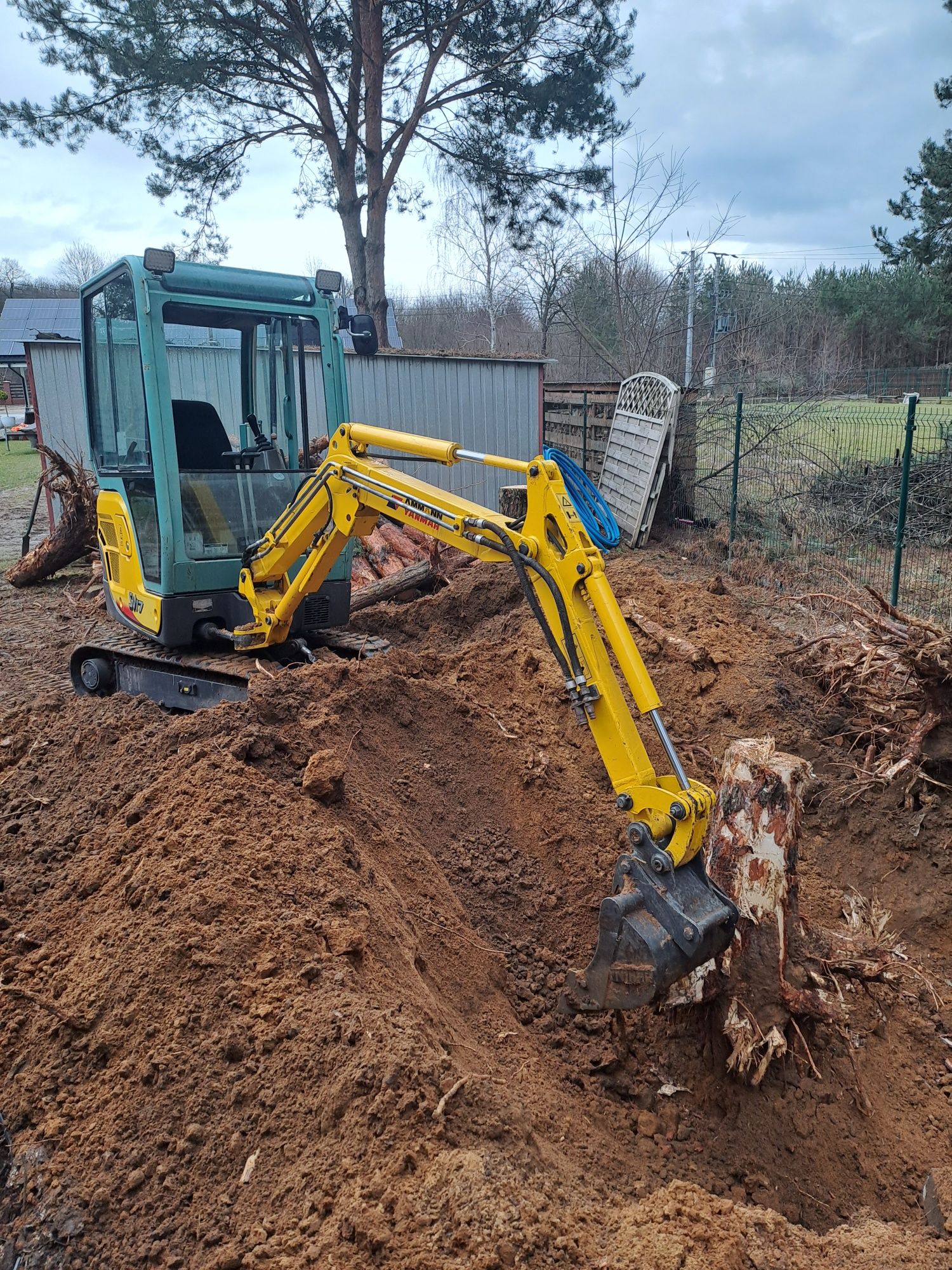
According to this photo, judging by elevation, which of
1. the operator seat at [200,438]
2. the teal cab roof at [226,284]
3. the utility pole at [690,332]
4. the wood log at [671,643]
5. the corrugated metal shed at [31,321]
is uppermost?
the corrugated metal shed at [31,321]

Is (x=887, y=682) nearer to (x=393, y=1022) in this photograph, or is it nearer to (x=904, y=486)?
(x=904, y=486)

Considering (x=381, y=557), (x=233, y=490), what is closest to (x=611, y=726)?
(x=233, y=490)

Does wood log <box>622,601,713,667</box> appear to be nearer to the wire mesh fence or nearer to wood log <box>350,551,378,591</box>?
the wire mesh fence

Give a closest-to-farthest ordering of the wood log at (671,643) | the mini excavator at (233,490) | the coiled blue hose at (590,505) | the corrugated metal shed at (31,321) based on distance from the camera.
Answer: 1. the coiled blue hose at (590,505)
2. the mini excavator at (233,490)
3. the wood log at (671,643)
4. the corrugated metal shed at (31,321)

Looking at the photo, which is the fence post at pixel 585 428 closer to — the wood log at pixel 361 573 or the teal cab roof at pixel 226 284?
the wood log at pixel 361 573

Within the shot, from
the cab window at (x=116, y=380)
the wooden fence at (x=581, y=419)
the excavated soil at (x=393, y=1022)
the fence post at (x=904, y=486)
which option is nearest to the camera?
the excavated soil at (x=393, y=1022)

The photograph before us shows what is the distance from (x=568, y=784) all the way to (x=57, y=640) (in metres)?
6.08

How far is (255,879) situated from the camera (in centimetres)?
330

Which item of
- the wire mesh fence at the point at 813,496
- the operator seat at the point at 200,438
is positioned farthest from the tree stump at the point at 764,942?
the wire mesh fence at the point at 813,496

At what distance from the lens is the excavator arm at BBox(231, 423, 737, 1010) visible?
304 cm

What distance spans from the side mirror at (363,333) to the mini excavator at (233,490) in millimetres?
14

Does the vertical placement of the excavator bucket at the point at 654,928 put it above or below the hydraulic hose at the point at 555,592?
below

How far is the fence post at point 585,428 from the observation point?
42.7 feet

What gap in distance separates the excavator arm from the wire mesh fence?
639cm
